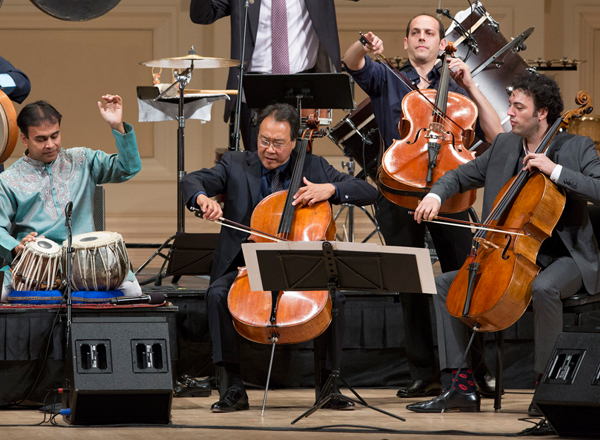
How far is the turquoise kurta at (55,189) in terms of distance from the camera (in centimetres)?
337

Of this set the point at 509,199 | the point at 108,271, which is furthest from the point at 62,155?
the point at 509,199

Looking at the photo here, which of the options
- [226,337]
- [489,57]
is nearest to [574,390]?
[226,337]

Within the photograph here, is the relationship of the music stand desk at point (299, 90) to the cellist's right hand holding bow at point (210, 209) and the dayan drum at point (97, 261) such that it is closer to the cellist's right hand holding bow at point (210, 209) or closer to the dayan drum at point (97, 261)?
the cellist's right hand holding bow at point (210, 209)

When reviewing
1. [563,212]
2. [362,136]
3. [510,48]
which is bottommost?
[563,212]

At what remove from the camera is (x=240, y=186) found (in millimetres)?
3311

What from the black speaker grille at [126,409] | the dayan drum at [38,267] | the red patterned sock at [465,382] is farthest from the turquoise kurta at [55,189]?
the red patterned sock at [465,382]

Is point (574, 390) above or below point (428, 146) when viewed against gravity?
below

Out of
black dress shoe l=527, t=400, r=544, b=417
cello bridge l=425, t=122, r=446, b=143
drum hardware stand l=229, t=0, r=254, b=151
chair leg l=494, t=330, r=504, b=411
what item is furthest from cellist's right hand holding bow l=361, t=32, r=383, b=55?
black dress shoe l=527, t=400, r=544, b=417

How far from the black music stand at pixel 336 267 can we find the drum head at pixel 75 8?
969 mm

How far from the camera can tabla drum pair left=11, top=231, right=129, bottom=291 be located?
10.3ft

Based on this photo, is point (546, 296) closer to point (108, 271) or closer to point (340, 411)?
point (340, 411)

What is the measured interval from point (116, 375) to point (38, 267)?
74 cm

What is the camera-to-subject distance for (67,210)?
9.52 feet

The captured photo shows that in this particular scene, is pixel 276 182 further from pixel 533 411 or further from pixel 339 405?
pixel 533 411
